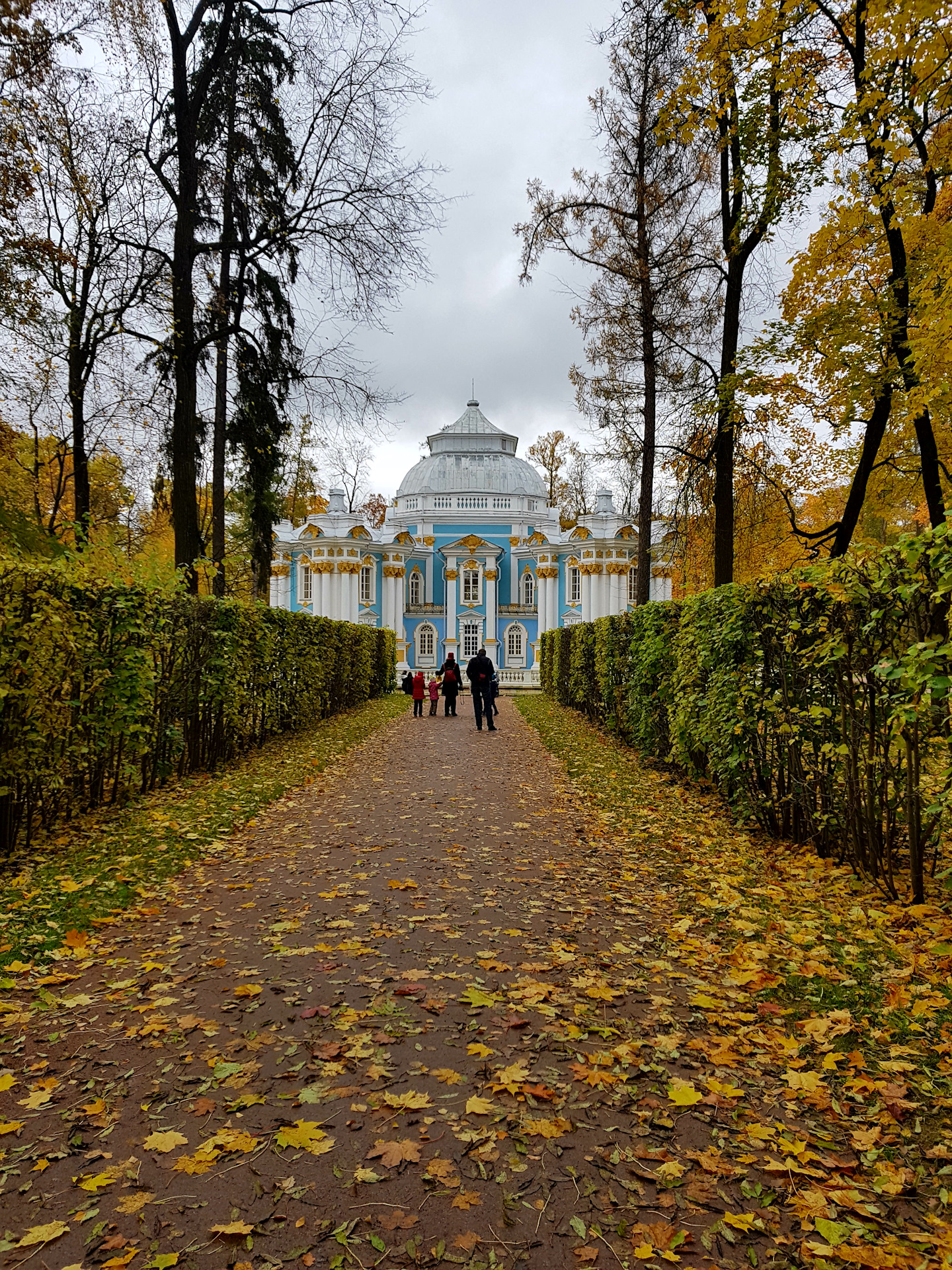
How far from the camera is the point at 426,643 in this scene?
47500 millimetres

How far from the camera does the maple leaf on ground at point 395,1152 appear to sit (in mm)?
2605

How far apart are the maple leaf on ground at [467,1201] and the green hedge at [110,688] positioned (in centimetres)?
452

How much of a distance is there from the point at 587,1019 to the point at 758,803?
369 centimetres

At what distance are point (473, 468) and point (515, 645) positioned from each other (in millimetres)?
13072

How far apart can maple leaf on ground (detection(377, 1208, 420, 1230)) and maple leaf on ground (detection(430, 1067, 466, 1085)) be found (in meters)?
0.70

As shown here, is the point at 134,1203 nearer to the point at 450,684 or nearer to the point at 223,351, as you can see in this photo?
the point at 223,351

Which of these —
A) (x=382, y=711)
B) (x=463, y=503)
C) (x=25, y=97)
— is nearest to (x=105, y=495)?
(x=382, y=711)

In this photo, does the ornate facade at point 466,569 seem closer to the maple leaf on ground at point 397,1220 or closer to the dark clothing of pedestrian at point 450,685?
the dark clothing of pedestrian at point 450,685

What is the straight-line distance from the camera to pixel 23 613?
230 inches

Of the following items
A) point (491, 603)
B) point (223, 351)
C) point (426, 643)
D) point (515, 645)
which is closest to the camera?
point (223, 351)

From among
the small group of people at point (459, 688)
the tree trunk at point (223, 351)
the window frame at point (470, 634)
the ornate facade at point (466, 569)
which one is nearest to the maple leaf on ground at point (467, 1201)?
the tree trunk at point (223, 351)

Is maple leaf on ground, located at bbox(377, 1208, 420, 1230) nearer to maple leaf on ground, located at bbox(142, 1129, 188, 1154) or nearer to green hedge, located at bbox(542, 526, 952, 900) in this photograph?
maple leaf on ground, located at bbox(142, 1129, 188, 1154)

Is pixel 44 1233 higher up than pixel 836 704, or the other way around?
pixel 836 704

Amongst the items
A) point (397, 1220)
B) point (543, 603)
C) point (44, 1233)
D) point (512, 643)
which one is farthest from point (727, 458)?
point (512, 643)
